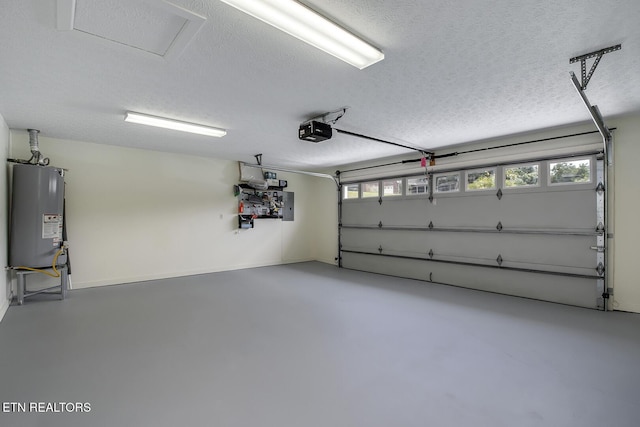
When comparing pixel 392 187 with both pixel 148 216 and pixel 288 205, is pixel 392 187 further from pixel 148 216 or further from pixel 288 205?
pixel 148 216

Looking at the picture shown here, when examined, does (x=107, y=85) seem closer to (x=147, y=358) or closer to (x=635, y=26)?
(x=147, y=358)

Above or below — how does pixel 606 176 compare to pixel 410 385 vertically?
above

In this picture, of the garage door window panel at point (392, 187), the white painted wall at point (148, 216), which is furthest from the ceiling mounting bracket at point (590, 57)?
the white painted wall at point (148, 216)

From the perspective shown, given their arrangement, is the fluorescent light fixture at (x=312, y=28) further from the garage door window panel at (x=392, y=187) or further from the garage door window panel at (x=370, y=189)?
the garage door window panel at (x=370, y=189)

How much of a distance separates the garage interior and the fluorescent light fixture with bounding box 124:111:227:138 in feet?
0.16

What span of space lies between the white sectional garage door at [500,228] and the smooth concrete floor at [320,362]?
0.52 metres

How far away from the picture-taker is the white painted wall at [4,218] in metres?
3.42

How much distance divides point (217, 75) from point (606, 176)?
188 inches

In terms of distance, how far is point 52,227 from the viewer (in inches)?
154

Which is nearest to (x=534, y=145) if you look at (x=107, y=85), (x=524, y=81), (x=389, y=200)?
(x=524, y=81)

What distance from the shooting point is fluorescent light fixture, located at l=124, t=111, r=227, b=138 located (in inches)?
133

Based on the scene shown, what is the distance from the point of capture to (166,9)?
1.58 m

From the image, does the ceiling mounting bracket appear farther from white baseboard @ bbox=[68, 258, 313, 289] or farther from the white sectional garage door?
white baseboard @ bbox=[68, 258, 313, 289]

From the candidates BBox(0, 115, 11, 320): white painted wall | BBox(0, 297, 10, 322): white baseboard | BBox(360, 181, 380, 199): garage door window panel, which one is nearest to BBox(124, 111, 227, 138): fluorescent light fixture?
BBox(0, 115, 11, 320): white painted wall
